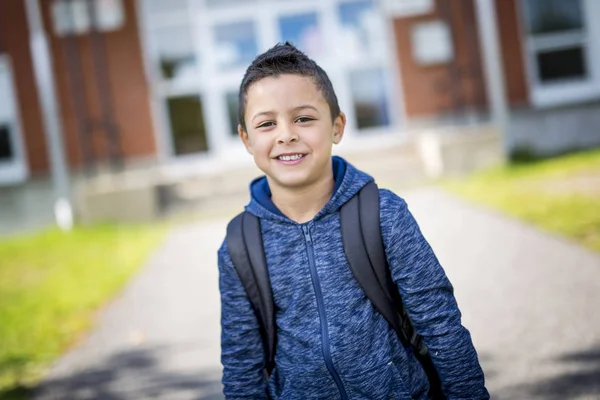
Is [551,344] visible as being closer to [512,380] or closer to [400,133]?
[512,380]

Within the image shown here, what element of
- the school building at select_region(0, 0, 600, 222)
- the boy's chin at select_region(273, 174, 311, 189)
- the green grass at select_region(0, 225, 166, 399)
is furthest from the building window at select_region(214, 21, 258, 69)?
the boy's chin at select_region(273, 174, 311, 189)

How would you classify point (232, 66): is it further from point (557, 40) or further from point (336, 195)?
point (336, 195)

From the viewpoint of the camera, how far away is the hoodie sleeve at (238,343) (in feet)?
5.43

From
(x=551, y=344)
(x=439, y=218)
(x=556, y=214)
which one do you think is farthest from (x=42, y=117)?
(x=551, y=344)

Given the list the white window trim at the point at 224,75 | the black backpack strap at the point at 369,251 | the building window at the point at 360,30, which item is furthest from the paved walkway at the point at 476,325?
the building window at the point at 360,30

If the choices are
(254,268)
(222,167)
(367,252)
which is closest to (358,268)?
(367,252)

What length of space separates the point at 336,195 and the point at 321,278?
0.22 m

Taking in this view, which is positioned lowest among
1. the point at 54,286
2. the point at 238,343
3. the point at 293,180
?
the point at 54,286

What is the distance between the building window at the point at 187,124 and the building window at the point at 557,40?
21.5ft

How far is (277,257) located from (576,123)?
10.5 metres

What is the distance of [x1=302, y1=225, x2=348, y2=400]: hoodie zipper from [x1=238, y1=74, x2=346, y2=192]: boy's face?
159 millimetres

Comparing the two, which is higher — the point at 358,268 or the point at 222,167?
the point at 222,167

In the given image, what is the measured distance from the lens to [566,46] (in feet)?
39.5

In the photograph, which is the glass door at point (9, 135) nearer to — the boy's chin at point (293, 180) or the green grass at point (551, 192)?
the green grass at point (551, 192)
